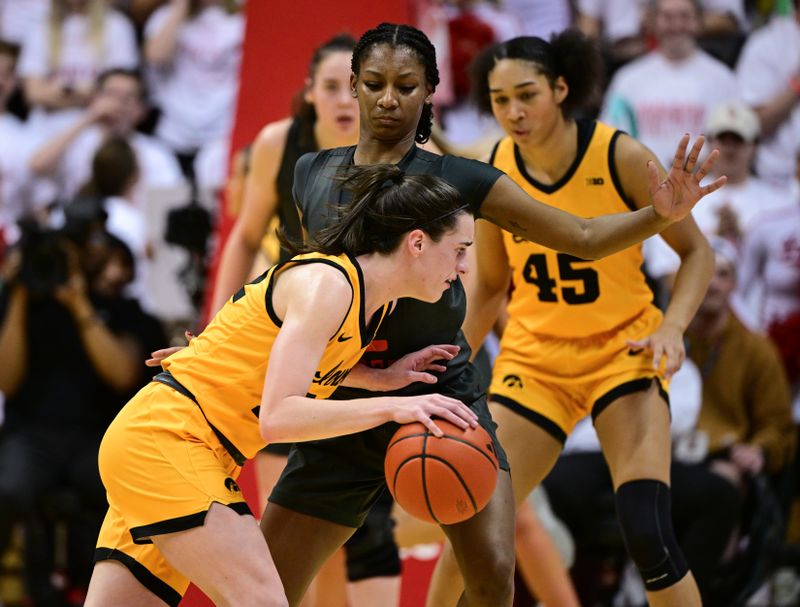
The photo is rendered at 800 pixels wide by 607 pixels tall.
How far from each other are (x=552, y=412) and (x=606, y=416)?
188 mm

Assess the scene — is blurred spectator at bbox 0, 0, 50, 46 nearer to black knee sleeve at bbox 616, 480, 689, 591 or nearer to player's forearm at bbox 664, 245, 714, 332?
player's forearm at bbox 664, 245, 714, 332

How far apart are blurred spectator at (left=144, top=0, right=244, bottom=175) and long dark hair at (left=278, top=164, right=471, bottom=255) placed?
18.8 ft

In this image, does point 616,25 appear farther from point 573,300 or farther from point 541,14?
point 573,300

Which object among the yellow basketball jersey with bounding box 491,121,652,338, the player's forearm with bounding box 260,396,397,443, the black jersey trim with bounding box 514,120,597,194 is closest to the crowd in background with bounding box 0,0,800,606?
the black jersey trim with bounding box 514,120,597,194

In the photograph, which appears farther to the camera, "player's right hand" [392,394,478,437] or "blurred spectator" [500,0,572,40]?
"blurred spectator" [500,0,572,40]

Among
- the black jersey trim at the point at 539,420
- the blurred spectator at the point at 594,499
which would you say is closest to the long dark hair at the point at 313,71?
the black jersey trim at the point at 539,420

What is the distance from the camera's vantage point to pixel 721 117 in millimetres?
7707

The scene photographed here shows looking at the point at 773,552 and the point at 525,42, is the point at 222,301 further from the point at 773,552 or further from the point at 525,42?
the point at 773,552

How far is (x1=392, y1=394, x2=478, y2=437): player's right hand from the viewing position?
337 cm

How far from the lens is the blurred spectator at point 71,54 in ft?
30.6

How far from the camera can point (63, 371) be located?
722 cm

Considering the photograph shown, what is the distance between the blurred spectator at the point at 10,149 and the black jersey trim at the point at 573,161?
183 inches

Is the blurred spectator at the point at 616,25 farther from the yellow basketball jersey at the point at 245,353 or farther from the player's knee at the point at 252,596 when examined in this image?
the player's knee at the point at 252,596

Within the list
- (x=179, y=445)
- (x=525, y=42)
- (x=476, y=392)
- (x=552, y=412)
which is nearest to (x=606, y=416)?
(x=552, y=412)
